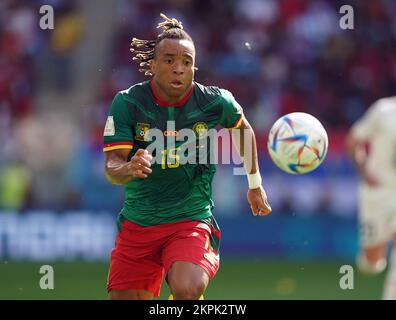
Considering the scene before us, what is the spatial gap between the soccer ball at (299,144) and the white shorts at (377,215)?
334 cm

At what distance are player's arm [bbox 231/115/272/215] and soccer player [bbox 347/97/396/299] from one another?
2.95 m

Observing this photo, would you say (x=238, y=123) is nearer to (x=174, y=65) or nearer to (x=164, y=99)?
(x=164, y=99)

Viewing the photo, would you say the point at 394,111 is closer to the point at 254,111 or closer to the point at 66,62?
the point at 254,111

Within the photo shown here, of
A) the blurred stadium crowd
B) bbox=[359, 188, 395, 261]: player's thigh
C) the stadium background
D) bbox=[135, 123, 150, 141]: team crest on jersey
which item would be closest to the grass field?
the stadium background

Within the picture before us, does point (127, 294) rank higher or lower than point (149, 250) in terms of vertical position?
lower

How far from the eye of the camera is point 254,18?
1769 cm

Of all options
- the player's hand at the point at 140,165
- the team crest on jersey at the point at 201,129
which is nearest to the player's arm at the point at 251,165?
the team crest on jersey at the point at 201,129

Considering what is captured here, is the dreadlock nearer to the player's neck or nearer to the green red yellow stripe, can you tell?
the player's neck

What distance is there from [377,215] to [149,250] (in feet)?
14.3

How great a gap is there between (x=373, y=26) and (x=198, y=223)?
1182cm

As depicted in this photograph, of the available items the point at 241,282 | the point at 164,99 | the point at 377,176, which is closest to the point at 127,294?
the point at 164,99

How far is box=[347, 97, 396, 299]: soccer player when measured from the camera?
9.84 meters

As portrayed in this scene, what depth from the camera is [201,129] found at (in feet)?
21.8
